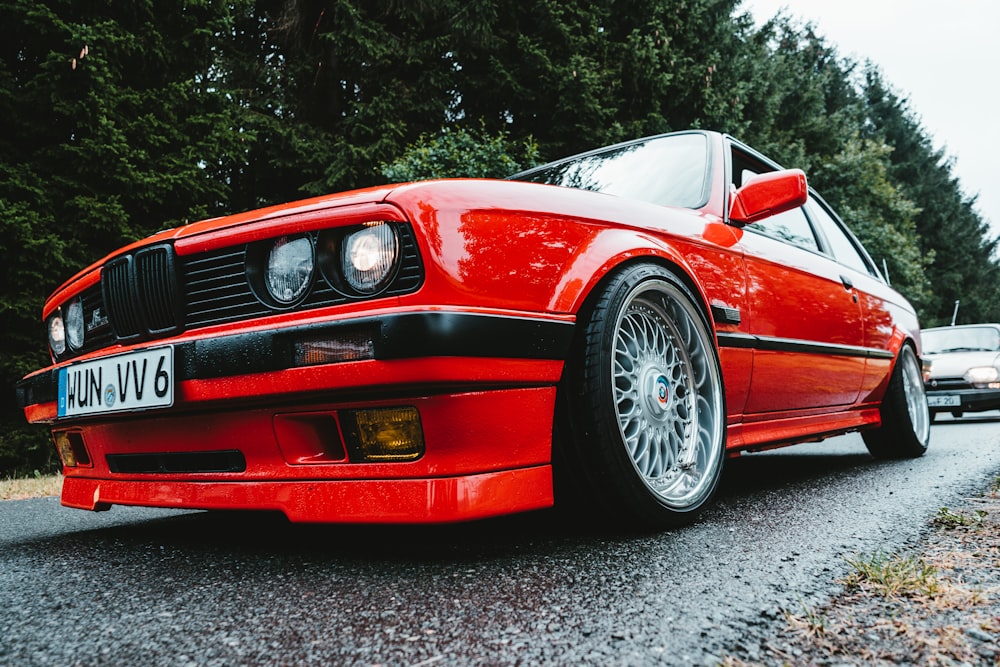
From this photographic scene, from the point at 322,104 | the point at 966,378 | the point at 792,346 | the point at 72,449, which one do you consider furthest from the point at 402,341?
the point at 322,104

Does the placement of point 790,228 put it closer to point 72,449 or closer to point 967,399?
point 72,449

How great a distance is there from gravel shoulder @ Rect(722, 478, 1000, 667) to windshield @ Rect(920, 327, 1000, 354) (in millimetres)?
8448

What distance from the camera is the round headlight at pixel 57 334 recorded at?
2.38 meters

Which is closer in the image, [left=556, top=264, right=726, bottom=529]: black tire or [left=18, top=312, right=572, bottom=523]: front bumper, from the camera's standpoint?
[left=18, top=312, right=572, bottom=523]: front bumper

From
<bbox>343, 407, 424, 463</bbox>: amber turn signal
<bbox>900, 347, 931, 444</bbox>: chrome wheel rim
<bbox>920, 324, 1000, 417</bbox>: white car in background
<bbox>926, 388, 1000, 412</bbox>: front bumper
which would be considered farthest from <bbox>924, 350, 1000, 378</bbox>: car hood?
<bbox>343, 407, 424, 463</bbox>: amber turn signal

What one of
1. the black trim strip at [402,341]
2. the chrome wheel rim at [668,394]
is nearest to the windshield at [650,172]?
the chrome wheel rim at [668,394]

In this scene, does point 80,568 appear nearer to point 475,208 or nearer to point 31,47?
point 475,208

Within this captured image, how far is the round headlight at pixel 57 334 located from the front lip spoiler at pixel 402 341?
32.1 inches

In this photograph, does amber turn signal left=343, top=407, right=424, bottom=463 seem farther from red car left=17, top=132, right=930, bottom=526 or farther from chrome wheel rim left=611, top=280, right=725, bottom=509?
chrome wheel rim left=611, top=280, right=725, bottom=509

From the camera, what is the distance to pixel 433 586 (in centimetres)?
146

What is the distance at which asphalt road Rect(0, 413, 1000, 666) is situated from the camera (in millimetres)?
1131

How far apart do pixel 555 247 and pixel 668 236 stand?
22.1 inches

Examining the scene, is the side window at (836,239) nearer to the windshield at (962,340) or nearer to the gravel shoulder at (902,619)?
the gravel shoulder at (902,619)

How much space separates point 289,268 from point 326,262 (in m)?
0.11
